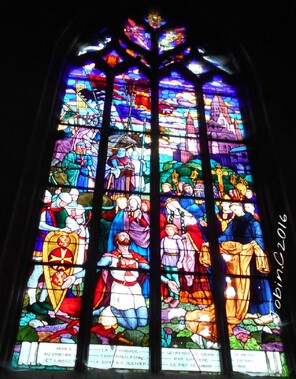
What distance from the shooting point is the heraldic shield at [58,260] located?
4.60 m

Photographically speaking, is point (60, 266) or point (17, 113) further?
point (17, 113)

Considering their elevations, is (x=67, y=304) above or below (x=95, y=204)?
below

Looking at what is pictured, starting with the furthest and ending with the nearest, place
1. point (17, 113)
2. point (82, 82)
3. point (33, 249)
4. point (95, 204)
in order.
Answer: point (82, 82)
point (17, 113)
point (95, 204)
point (33, 249)

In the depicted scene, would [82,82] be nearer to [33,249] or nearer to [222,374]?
[33,249]

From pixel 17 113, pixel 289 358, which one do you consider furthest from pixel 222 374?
pixel 17 113

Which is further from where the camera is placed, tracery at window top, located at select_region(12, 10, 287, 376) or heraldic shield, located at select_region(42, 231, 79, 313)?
heraldic shield, located at select_region(42, 231, 79, 313)

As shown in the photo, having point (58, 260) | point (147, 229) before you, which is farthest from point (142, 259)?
point (58, 260)

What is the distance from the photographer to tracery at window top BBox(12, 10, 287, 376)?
438 centimetres

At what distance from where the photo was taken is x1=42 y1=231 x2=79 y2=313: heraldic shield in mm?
4598

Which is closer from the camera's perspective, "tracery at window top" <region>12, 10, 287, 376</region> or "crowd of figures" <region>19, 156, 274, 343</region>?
"tracery at window top" <region>12, 10, 287, 376</region>

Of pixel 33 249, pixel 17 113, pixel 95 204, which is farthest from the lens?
pixel 17 113

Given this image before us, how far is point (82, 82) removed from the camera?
21.8 feet

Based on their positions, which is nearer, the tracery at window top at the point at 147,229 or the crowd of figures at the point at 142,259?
the tracery at window top at the point at 147,229

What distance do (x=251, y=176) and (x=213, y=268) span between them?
141cm
